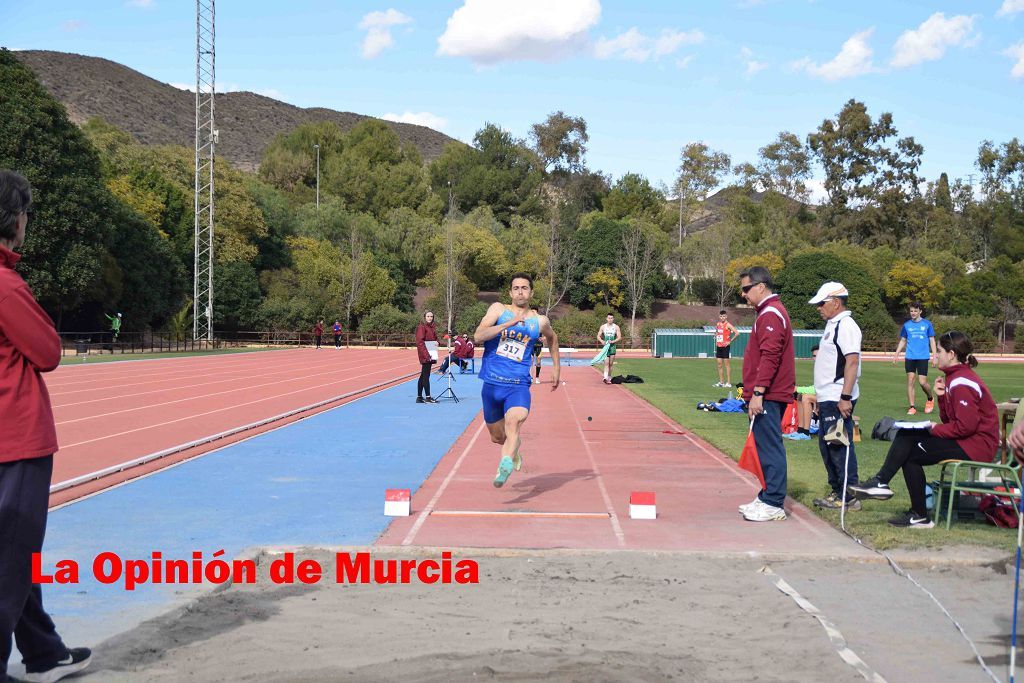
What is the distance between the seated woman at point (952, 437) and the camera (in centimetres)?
739

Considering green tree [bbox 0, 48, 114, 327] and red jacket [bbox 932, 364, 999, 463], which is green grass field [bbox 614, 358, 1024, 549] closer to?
red jacket [bbox 932, 364, 999, 463]

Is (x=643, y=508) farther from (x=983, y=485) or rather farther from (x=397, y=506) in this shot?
(x=983, y=485)

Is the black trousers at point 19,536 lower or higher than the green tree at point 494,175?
lower

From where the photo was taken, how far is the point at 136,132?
174875 mm

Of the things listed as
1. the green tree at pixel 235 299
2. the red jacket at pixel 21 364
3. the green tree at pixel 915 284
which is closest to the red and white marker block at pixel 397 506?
the red jacket at pixel 21 364

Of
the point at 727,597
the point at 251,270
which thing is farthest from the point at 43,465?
the point at 251,270

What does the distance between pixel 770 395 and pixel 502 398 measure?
2.44m

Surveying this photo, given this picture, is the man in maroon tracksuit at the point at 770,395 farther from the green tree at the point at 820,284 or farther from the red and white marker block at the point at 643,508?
the green tree at the point at 820,284

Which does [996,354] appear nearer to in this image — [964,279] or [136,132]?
[964,279]

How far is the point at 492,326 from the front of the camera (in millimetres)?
8406

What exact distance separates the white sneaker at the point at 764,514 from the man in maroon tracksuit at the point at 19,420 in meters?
5.55

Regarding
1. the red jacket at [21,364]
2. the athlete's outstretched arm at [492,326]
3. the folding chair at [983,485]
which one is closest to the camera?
the red jacket at [21,364]

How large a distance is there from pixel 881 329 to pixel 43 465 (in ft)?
226

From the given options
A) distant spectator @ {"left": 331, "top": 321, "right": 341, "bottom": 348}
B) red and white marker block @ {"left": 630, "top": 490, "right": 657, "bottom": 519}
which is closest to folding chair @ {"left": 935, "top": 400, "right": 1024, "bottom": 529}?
red and white marker block @ {"left": 630, "top": 490, "right": 657, "bottom": 519}
